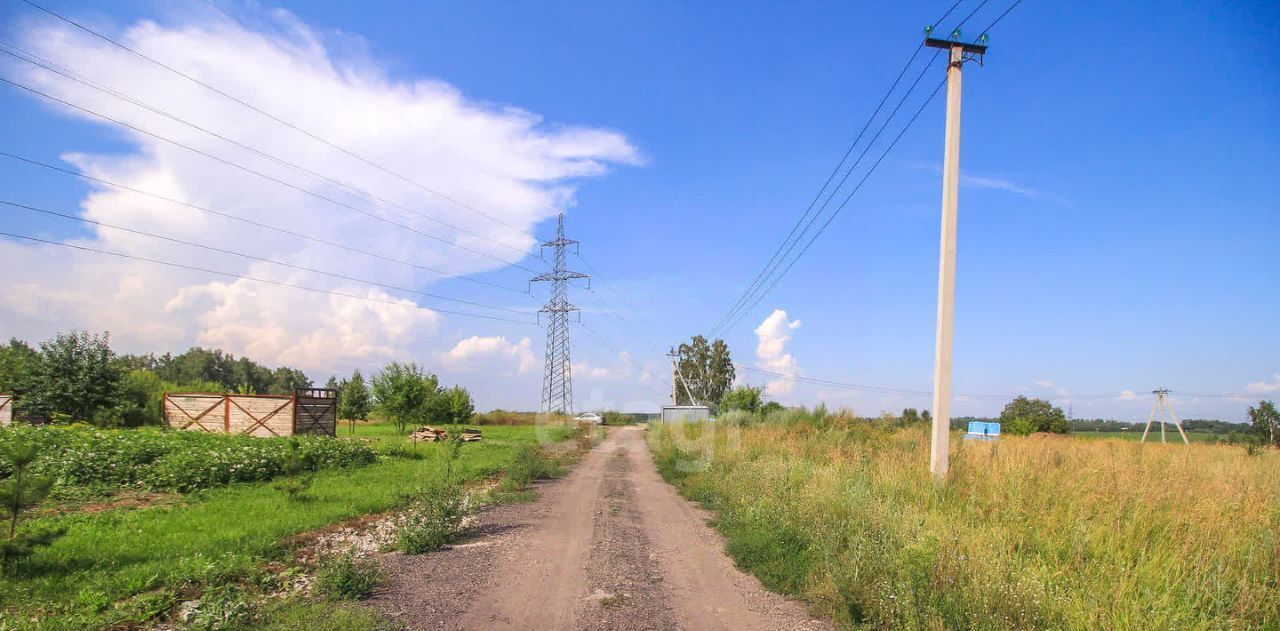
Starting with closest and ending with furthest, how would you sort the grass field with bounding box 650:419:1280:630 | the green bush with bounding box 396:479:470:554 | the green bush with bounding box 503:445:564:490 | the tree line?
the grass field with bounding box 650:419:1280:630, the green bush with bounding box 396:479:470:554, the green bush with bounding box 503:445:564:490, the tree line

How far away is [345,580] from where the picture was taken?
20.5 feet

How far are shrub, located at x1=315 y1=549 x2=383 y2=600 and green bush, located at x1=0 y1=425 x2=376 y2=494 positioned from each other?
8.60 metres

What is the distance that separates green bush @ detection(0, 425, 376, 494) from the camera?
12422 millimetres

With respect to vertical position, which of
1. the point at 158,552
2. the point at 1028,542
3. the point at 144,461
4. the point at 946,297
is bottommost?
the point at 144,461

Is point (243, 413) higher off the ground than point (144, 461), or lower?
lower

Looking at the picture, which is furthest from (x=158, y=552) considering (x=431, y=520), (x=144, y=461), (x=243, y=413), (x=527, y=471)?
(x=243, y=413)

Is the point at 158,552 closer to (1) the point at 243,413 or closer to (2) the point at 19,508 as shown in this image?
(2) the point at 19,508

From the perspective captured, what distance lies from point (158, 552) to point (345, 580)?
131 inches

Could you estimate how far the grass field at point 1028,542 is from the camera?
4.58 meters

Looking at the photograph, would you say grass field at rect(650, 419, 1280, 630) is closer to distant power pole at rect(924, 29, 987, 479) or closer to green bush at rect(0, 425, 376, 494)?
distant power pole at rect(924, 29, 987, 479)

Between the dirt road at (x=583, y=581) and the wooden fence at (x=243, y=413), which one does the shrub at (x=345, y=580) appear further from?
the wooden fence at (x=243, y=413)

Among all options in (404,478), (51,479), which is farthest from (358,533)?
(404,478)

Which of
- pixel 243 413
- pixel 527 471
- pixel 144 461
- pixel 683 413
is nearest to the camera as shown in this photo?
pixel 144 461

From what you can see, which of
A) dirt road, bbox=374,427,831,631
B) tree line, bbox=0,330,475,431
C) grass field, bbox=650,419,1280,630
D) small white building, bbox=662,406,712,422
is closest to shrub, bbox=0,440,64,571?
dirt road, bbox=374,427,831,631
